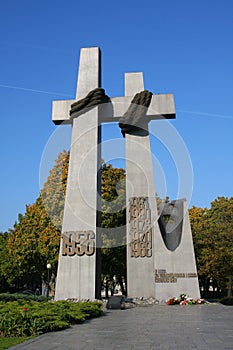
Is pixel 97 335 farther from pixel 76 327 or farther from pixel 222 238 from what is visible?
pixel 222 238

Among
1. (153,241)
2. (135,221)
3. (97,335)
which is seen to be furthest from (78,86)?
(97,335)

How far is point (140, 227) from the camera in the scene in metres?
17.4

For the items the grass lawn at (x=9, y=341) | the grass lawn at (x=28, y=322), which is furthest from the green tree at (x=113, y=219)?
the grass lawn at (x=9, y=341)

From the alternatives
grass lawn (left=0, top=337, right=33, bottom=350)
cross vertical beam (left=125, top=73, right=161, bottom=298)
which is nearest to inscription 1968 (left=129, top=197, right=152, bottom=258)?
cross vertical beam (left=125, top=73, right=161, bottom=298)

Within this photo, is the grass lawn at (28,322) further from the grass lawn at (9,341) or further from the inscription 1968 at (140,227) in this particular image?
the inscription 1968 at (140,227)

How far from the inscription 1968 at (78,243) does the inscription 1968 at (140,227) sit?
6.41ft

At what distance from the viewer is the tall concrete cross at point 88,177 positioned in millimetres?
16453

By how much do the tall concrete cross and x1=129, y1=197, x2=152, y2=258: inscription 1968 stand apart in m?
0.09

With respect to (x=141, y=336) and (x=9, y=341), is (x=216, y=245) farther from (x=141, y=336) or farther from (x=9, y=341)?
(x=9, y=341)

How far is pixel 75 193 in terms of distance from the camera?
57.5 ft

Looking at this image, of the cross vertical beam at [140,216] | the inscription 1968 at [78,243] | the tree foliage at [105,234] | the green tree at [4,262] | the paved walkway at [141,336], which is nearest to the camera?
the paved walkway at [141,336]

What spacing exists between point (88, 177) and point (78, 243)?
3121 millimetres

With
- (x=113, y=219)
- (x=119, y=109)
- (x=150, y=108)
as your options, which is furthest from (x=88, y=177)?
(x=113, y=219)

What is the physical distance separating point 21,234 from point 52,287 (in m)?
5.38
